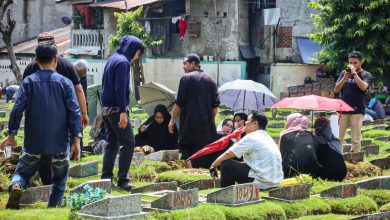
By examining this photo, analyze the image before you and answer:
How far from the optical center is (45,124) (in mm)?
8609

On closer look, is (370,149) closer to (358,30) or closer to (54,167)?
(54,167)

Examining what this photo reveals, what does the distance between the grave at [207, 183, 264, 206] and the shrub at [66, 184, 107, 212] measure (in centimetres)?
148

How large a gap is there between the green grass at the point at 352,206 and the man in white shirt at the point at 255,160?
789 millimetres

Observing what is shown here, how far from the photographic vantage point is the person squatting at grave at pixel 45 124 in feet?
28.2

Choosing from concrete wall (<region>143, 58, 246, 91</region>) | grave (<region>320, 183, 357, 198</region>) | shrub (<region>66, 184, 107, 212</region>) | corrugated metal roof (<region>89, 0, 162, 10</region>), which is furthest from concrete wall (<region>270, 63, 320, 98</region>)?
shrub (<region>66, 184, 107, 212</region>)

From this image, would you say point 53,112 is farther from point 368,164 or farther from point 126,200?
point 368,164

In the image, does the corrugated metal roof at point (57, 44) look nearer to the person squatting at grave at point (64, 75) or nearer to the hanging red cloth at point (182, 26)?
the hanging red cloth at point (182, 26)

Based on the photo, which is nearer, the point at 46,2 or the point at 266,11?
the point at 266,11

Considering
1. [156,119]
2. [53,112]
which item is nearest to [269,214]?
[53,112]

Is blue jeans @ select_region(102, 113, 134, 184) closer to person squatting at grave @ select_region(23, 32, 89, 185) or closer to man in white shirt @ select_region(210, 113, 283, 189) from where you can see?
person squatting at grave @ select_region(23, 32, 89, 185)

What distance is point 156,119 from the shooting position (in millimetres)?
14703

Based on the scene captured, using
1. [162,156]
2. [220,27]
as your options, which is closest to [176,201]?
[162,156]

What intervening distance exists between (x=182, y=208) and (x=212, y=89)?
15.3 ft

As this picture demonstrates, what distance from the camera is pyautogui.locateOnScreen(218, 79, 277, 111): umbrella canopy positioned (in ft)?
55.1
